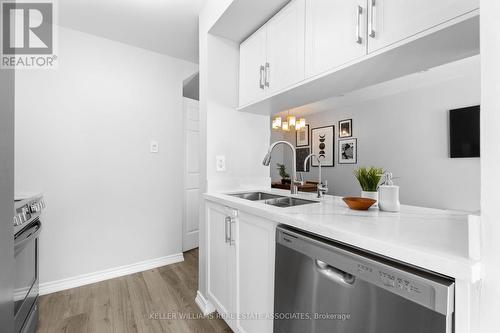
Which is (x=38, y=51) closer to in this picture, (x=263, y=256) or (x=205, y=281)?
(x=205, y=281)

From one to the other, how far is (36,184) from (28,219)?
793 millimetres

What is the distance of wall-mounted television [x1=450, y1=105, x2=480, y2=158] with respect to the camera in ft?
5.13

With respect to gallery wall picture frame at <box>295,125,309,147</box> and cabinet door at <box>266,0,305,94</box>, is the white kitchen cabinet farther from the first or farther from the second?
gallery wall picture frame at <box>295,125,309,147</box>

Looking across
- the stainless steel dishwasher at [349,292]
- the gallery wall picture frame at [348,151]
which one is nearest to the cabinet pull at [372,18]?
the stainless steel dishwasher at [349,292]

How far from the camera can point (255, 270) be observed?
1.24 m

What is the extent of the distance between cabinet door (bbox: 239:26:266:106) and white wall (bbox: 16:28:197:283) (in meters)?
1.09

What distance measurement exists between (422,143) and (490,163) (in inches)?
56.2

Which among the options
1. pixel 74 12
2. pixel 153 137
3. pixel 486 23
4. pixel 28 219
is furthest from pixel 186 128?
pixel 486 23

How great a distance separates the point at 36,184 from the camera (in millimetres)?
2014

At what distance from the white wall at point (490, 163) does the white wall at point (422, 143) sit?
1205 mm

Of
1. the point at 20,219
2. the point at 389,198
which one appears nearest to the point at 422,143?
the point at 389,198

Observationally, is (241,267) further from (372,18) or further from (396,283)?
(372,18)

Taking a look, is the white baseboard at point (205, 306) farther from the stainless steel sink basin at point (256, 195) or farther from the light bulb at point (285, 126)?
the light bulb at point (285, 126)

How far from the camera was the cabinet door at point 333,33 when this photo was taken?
41.5 inches
